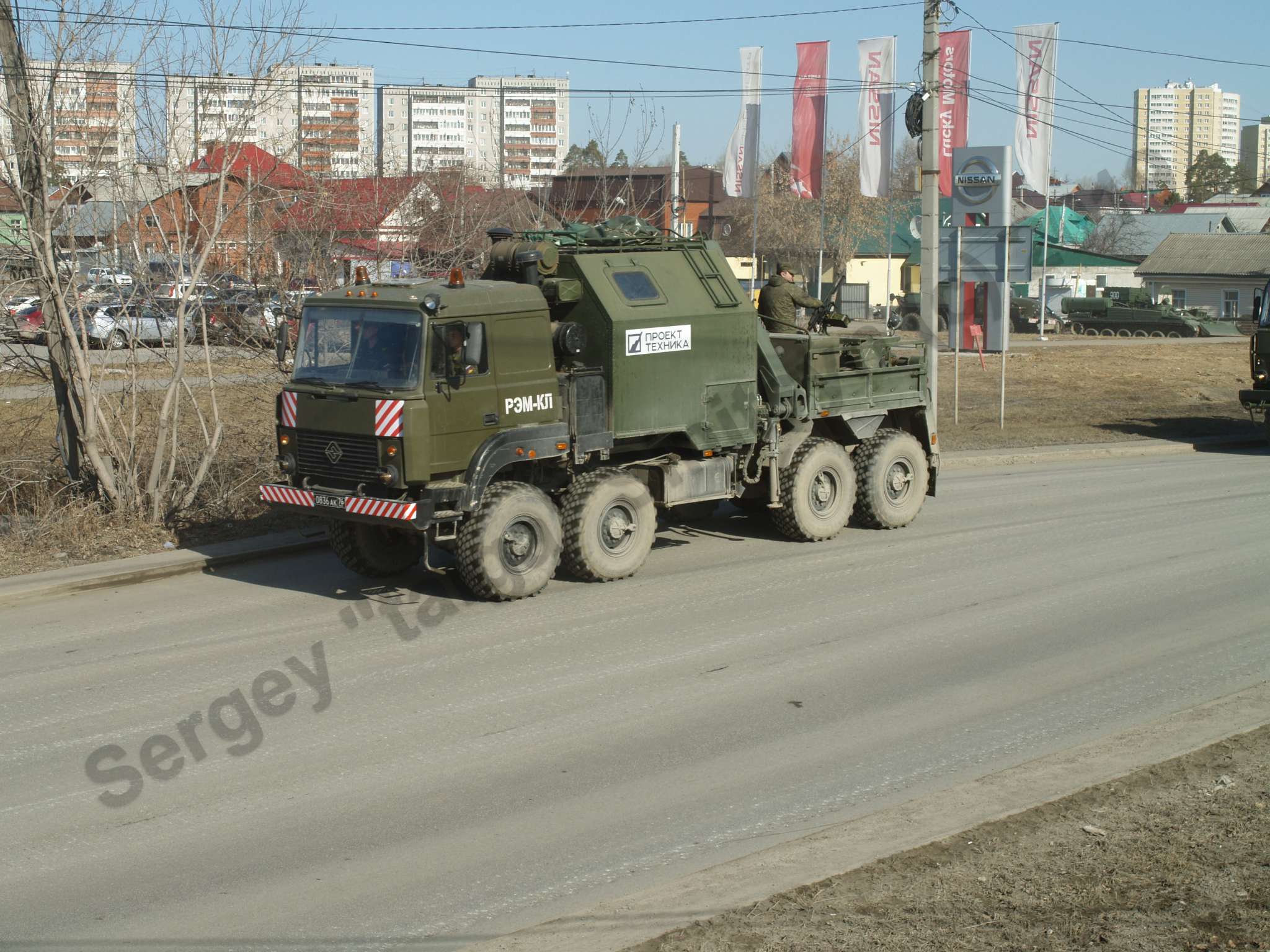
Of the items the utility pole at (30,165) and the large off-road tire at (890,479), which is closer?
the utility pole at (30,165)

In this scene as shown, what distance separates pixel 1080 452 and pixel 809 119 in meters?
22.4

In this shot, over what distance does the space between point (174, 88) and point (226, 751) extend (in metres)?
8.64

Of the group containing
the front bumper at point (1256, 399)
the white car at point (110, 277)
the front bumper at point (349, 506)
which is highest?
the white car at point (110, 277)

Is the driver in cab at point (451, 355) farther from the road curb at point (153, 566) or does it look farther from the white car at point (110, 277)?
the white car at point (110, 277)

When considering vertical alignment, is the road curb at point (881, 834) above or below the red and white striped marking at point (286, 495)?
below

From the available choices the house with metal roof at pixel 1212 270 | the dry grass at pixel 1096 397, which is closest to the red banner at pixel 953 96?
the dry grass at pixel 1096 397

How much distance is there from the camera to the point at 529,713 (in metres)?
8.33

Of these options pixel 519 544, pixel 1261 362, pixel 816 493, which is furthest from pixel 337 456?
pixel 1261 362

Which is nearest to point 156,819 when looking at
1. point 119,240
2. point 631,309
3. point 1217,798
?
point 1217,798

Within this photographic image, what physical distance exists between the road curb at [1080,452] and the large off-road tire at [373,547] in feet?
33.7

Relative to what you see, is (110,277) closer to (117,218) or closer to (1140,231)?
(117,218)

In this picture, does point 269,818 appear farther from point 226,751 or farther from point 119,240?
point 119,240

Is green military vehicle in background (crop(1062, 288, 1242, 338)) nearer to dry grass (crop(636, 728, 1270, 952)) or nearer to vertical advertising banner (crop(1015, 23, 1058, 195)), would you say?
vertical advertising banner (crop(1015, 23, 1058, 195))

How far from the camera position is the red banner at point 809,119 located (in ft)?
132
